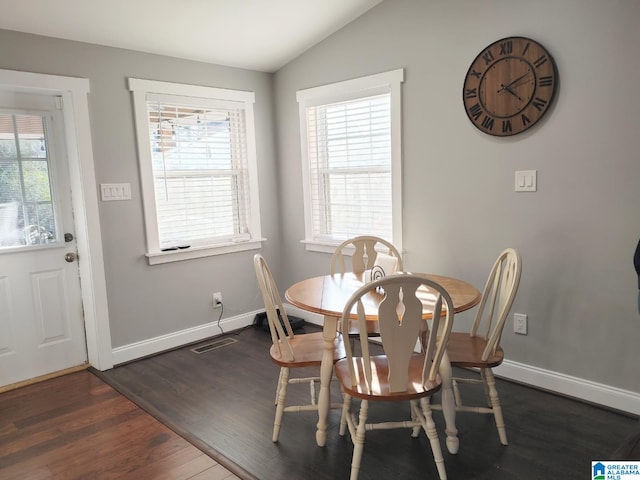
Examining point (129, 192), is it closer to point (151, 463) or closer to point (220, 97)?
point (220, 97)

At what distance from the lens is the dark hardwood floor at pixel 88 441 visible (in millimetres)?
2145

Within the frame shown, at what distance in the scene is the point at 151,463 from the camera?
2195 millimetres

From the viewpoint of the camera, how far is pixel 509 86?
2.67m

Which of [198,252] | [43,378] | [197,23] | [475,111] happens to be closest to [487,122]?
[475,111]

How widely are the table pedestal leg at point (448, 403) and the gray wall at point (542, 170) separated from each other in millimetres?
944

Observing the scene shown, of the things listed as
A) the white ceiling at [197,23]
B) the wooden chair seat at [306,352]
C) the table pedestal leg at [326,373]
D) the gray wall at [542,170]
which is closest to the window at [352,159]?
the gray wall at [542,170]

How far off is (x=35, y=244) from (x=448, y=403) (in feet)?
8.99

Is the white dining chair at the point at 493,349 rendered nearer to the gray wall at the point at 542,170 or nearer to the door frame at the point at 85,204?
the gray wall at the point at 542,170

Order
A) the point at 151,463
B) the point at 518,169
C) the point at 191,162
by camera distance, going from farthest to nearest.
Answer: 1. the point at 191,162
2. the point at 518,169
3. the point at 151,463

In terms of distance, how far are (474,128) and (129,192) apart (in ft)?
7.75

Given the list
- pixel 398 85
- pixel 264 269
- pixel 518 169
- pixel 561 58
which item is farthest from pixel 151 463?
pixel 561 58

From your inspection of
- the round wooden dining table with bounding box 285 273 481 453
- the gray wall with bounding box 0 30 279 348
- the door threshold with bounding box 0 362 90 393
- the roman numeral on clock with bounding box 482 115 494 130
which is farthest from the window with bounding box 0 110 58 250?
the roman numeral on clock with bounding box 482 115 494 130

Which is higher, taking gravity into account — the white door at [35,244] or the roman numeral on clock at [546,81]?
the roman numeral on clock at [546,81]

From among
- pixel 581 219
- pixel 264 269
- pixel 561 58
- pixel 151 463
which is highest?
pixel 561 58
